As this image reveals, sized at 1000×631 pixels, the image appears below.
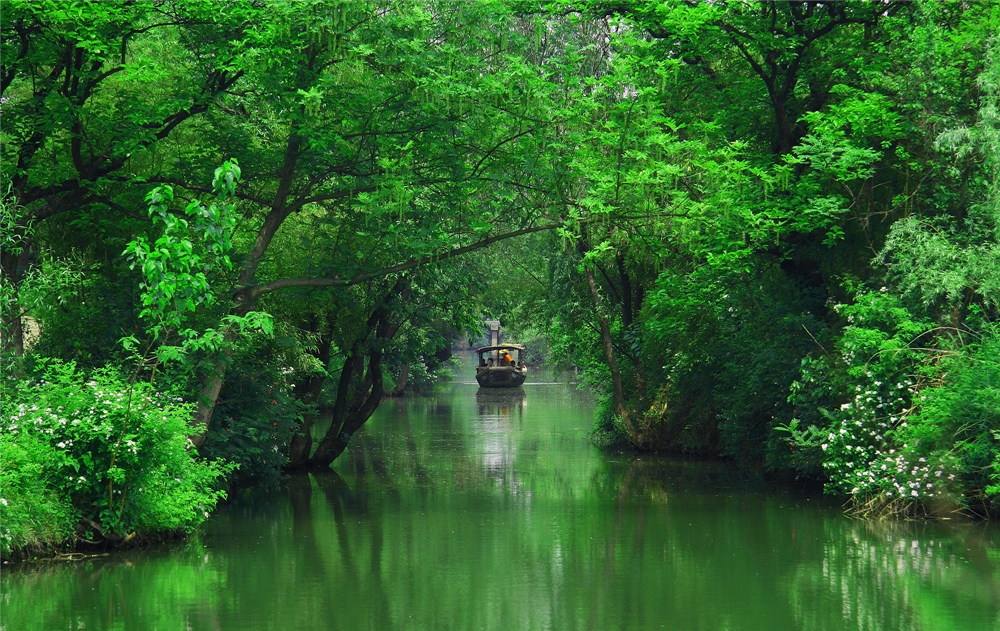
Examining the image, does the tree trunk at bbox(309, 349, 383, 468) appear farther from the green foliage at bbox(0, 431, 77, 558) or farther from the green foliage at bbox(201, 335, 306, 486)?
the green foliage at bbox(0, 431, 77, 558)

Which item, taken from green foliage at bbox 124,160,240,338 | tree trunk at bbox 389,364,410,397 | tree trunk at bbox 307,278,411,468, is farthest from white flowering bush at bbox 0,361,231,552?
tree trunk at bbox 389,364,410,397

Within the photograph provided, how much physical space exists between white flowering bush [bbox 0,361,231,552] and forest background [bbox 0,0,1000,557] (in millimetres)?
49

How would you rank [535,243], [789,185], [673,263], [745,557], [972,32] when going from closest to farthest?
[745,557] < [972,32] < [789,185] < [673,263] < [535,243]

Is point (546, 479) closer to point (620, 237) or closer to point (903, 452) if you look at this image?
point (620, 237)

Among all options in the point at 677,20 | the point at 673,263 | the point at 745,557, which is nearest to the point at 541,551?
the point at 745,557

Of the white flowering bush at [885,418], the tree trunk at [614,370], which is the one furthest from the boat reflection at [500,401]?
the white flowering bush at [885,418]

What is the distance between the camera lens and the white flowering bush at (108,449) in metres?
13.6

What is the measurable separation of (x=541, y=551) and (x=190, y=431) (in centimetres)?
501

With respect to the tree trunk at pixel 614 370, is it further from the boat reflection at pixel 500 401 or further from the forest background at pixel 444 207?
the boat reflection at pixel 500 401

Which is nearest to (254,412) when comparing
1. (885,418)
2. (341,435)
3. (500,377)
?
(341,435)

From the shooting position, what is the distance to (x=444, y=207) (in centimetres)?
1962

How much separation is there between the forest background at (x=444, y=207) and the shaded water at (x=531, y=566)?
3.49 ft

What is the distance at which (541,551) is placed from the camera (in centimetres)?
1504

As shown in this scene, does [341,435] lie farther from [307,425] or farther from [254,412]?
[254,412]
